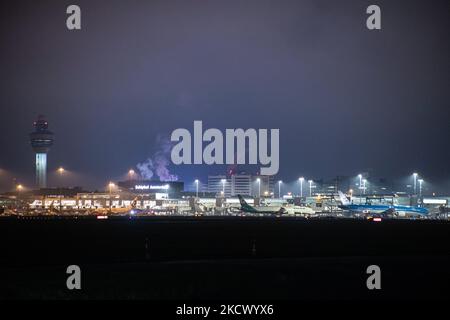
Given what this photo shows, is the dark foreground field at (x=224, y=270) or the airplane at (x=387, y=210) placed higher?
the dark foreground field at (x=224, y=270)

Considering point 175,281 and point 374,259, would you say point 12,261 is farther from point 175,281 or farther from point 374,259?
point 374,259

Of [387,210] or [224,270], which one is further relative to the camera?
[387,210]

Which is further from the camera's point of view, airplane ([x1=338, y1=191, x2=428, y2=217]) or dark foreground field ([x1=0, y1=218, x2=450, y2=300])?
airplane ([x1=338, y1=191, x2=428, y2=217])

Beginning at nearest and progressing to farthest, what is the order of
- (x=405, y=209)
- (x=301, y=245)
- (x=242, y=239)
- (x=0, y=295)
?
(x=0, y=295)
(x=301, y=245)
(x=242, y=239)
(x=405, y=209)

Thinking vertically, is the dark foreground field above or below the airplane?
above

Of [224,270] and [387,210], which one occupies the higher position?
[224,270]

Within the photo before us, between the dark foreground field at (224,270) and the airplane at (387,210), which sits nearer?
the dark foreground field at (224,270)
